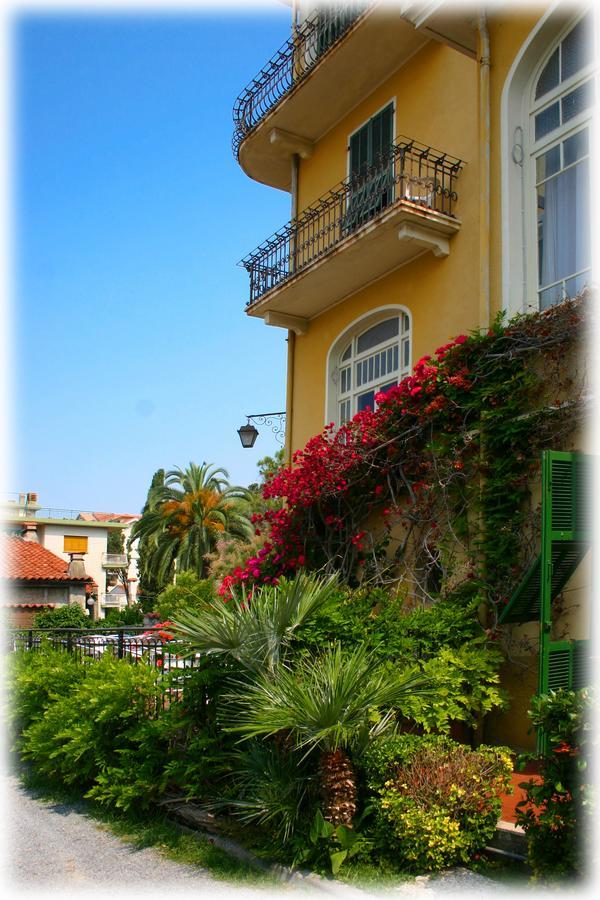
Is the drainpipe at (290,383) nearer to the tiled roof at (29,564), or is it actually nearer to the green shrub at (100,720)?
the green shrub at (100,720)

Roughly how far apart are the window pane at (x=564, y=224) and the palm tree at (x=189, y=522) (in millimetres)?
24591

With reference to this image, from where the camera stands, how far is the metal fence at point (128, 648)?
23.9 ft

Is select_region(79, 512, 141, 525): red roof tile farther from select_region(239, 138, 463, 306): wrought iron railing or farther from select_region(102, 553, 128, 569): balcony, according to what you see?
select_region(239, 138, 463, 306): wrought iron railing

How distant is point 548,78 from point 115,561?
239ft

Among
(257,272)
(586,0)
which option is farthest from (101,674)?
(586,0)

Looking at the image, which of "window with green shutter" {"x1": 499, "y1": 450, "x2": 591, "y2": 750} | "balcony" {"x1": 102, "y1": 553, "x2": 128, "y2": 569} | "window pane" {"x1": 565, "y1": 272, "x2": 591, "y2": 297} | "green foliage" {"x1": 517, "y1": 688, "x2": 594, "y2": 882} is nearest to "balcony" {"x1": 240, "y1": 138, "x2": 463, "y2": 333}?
"window pane" {"x1": 565, "y1": 272, "x2": 591, "y2": 297}

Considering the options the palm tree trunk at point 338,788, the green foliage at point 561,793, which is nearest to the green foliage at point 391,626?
the palm tree trunk at point 338,788

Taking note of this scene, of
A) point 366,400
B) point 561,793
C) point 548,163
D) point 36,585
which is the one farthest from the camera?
point 36,585

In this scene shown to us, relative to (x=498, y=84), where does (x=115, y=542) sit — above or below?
below

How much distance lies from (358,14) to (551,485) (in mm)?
8445

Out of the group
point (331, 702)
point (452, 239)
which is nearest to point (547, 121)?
point (452, 239)

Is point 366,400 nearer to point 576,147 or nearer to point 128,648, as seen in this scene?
point 576,147

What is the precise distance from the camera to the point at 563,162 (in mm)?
8789

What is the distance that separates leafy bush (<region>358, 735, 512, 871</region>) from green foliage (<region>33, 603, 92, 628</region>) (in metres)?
25.7
